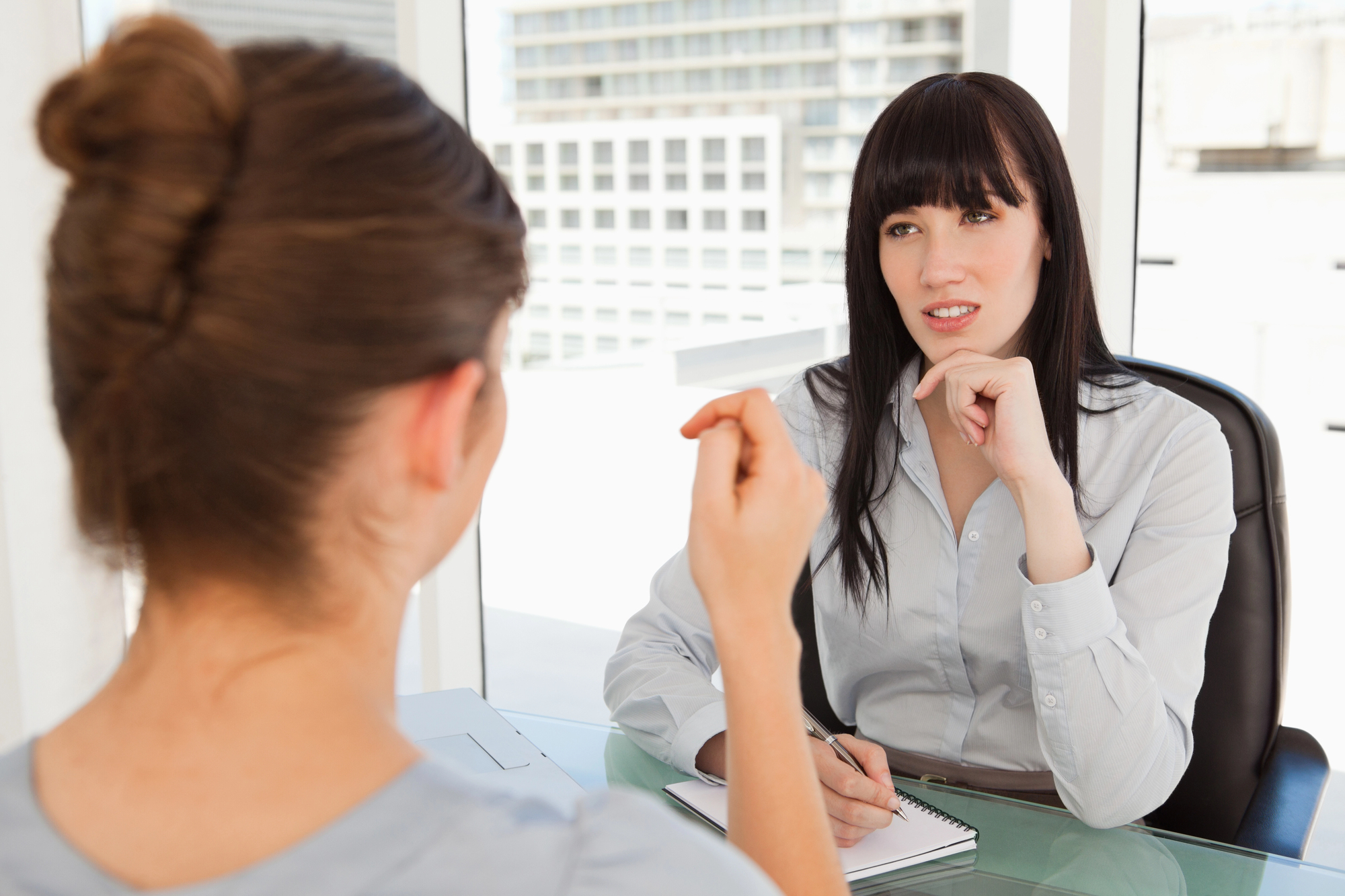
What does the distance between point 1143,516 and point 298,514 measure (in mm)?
1136

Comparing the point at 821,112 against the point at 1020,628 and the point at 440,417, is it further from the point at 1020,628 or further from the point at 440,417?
the point at 440,417

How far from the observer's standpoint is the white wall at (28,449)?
2.47 metres

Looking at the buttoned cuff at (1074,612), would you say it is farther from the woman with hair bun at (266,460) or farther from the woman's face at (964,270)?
the woman with hair bun at (266,460)

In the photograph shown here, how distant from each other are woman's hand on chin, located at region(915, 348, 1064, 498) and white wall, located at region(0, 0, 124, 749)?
185 centimetres

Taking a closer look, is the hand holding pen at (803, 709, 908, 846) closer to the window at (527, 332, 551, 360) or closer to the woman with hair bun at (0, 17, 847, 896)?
the woman with hair bun at (0, 17, 847, 896)

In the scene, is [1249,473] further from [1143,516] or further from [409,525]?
[409,525]

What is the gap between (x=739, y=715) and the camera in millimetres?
791

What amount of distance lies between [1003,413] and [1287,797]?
0.57m

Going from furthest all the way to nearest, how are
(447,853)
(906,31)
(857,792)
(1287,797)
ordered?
(906,31), (1287,797), (857,792), (447,853)

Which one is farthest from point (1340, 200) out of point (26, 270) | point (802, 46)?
point (26, 270)

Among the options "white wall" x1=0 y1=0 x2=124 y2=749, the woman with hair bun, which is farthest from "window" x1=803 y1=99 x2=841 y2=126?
the woman with hair bun

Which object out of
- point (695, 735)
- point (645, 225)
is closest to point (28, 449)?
point (645, 225)

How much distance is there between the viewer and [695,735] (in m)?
1.30

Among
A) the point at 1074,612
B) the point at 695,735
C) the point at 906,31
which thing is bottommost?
the point at 695,735
